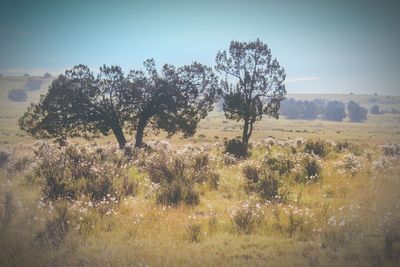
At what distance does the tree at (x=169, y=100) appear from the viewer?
92.4 ft

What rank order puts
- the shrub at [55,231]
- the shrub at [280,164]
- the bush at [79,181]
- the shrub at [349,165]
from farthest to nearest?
1. the shrub at [349,165]
2. the shrub at [280,164]
3. the bush at [79,181]
4. the shrub at [55,231]

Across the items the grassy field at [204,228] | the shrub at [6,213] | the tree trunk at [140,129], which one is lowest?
the grassy field at [204,228]

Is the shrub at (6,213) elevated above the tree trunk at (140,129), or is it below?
below

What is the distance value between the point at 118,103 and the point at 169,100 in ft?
14.0

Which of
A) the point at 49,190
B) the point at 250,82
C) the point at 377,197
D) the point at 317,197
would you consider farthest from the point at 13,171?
the point at 250,82

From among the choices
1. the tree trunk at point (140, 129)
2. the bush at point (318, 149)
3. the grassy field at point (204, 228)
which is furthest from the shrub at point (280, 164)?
the tree trunk at point (140, 129)

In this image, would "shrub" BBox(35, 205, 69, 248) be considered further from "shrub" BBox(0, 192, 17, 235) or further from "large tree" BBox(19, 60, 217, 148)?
"large tree" BBox(19, 60, 217, 148)

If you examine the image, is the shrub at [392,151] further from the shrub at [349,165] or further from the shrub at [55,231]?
the shrub at [55,231]

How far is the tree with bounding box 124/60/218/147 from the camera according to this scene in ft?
92.4

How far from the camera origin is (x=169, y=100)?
28734 millimetres

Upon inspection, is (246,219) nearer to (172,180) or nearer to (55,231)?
(55,231)

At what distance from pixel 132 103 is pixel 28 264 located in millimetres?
22263

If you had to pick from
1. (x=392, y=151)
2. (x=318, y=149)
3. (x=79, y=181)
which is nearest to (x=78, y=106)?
(x=79, y=181)

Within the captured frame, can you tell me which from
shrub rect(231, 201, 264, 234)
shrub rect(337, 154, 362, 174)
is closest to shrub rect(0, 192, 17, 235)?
shrub rect(231, 201, 264, 234)
